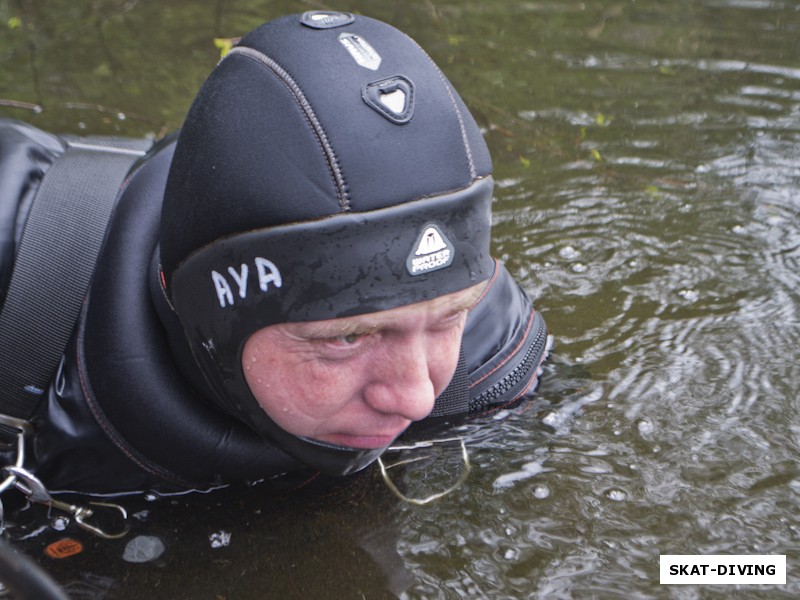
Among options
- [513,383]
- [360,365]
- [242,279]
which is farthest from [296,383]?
[513,383]

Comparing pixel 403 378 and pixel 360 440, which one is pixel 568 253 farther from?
pixel 403 378

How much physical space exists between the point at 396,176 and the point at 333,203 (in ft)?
0.45

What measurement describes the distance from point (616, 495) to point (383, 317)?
3.17ft

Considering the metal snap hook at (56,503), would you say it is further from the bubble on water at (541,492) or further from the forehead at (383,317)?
the bubble on water at (541,492)

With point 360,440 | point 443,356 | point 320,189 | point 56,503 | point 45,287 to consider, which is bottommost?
point 56,503

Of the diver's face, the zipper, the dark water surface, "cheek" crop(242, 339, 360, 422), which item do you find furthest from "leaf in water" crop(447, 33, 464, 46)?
"cheek" crop(242, 339, 360, 422)

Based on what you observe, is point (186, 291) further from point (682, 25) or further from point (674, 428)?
point (682, 25)

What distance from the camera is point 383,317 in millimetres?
1871

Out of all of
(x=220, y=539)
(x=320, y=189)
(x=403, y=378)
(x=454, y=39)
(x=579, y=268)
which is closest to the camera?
(x=320, y=189)

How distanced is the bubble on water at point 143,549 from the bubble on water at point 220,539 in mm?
126

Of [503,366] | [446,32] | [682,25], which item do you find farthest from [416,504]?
[682,25]

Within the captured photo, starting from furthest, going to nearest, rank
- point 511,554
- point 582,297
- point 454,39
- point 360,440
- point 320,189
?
point 454,39
point 582,297
point 511,554
point 360,440
point 320,189

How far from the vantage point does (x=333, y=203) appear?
181 centimetres

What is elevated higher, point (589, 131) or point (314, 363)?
point (314, 363)
